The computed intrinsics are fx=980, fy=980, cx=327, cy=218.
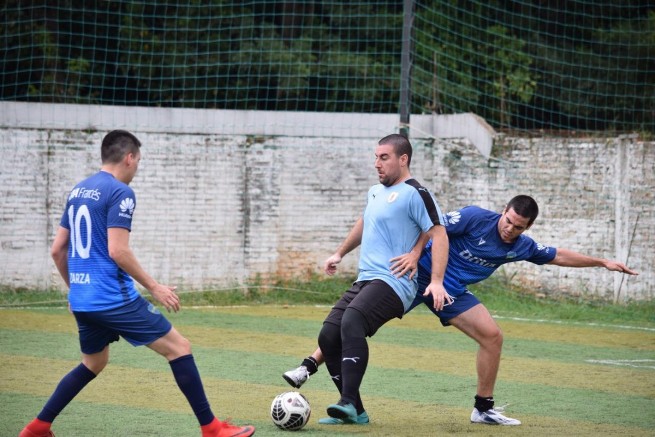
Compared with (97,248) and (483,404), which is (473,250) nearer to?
(483,404)

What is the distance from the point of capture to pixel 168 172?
51.6ft

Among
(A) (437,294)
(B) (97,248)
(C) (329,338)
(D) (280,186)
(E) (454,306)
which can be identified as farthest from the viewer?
(D) (280,186)

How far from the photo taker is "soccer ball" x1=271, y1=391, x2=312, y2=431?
675 centimetres

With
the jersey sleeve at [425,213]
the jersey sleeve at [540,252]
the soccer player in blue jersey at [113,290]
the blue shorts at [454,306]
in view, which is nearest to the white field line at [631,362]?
the jersey sleeve at [540,252]

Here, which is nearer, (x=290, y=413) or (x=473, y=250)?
(x=290, y=413)

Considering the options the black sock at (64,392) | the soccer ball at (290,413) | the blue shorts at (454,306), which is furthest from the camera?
the blue shorts at (454,306)

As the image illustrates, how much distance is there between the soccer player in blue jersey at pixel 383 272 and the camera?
690 centimetres

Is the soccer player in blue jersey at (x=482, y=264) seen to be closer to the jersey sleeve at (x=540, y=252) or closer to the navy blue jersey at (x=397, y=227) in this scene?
the jersey sleeve at (x=540, y=252)

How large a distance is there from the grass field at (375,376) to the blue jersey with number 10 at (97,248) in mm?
1054

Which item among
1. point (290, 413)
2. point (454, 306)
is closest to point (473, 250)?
point (454, 306)

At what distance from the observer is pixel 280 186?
1605 centimetres

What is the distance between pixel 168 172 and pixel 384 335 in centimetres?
516

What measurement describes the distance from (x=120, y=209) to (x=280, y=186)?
10.1 m

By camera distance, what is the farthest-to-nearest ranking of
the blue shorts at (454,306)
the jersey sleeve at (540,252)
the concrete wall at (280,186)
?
1. the concrete wall at (280,186)
2. the jersey sleeve at (540,252)
3. the blue shorts at (454,306)
